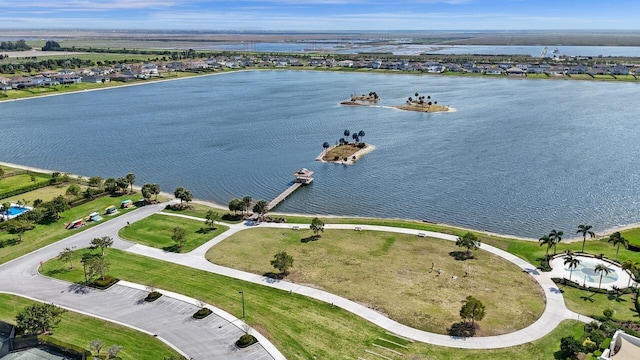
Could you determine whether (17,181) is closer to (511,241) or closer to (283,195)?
(283,195)

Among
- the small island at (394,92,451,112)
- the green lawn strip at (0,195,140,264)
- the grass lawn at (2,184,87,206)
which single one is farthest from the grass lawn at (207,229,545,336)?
the small island at (394,92,451,112)

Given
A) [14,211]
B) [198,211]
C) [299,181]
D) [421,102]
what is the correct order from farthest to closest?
[421,102]
[299,181]
[198,211]
[14,211]

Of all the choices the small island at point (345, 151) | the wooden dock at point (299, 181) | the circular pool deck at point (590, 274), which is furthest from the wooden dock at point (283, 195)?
the circular pool deck at point (590, 274)

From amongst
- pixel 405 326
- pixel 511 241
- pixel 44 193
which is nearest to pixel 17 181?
pixel 44 193

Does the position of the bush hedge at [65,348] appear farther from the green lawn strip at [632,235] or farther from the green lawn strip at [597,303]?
the green lawn strip at [632,235]

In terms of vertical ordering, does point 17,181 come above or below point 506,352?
above

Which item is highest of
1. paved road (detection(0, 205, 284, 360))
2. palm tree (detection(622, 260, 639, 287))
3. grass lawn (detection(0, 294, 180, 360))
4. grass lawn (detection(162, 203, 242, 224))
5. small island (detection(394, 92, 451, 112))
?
small island (detection(394, 92, 451, 112))

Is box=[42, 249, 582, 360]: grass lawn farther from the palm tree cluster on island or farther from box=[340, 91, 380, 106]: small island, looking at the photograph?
box=[340, 91, 380, 106]: small island
